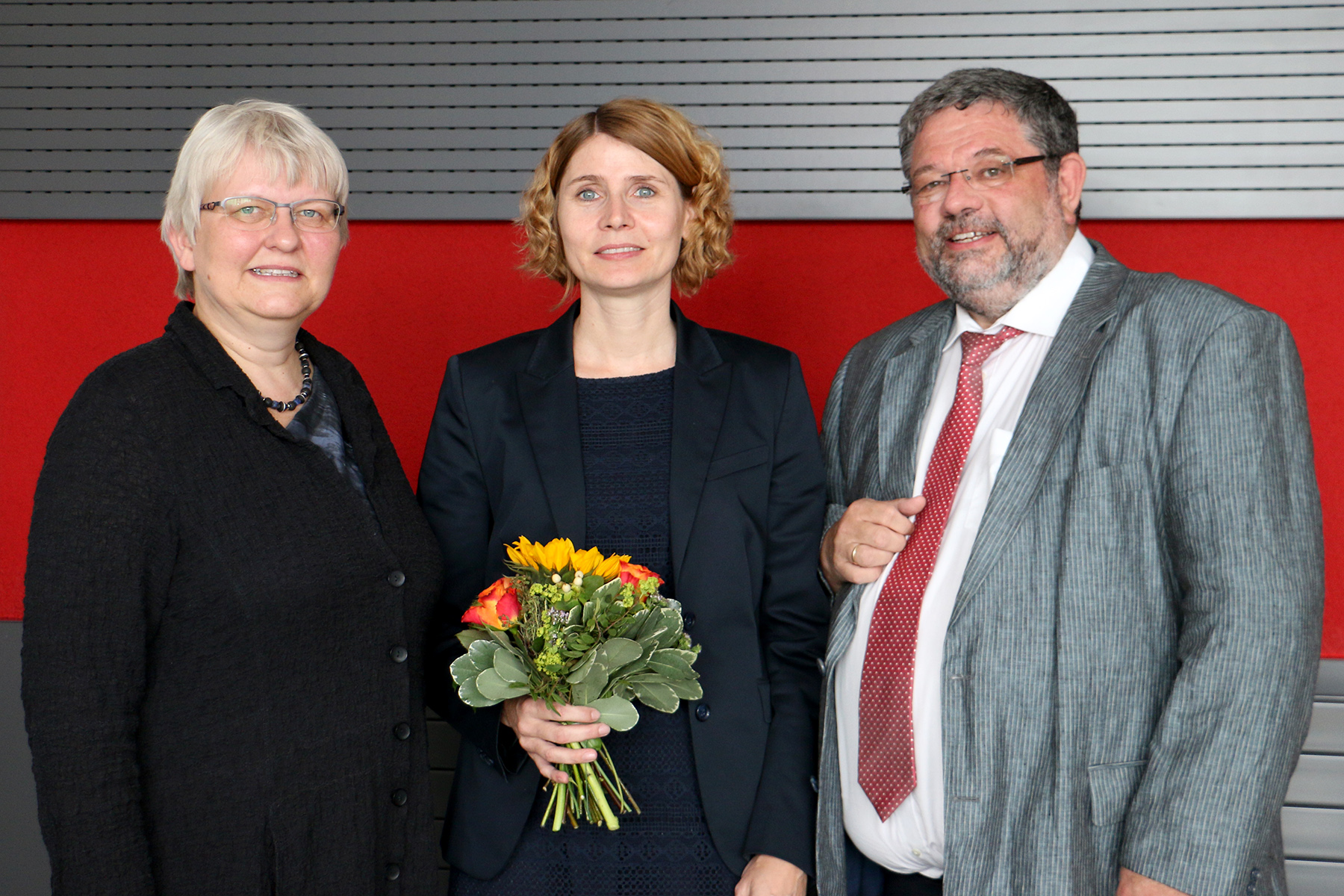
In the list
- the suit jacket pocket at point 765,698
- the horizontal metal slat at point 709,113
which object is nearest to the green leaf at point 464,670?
the suit jacket pocket at point 765,698

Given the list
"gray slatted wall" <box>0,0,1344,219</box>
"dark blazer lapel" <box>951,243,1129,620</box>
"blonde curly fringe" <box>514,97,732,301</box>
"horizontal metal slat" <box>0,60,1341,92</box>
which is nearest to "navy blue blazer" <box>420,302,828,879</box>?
"blonde curly fringe" <box>514,97,732,301</box>

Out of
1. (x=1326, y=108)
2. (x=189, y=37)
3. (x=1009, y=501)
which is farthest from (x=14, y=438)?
(x=1326, y=108)

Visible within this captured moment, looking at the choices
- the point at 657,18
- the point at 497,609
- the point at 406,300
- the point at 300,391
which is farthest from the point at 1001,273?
the point at 406,300

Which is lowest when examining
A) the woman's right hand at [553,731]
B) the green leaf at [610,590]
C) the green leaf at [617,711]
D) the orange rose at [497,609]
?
the woman's right hand at [553,731]

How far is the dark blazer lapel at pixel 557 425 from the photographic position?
2160 mm

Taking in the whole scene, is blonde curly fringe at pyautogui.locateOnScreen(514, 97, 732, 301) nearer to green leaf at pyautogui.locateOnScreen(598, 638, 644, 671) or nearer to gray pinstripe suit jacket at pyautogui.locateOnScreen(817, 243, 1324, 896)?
gray pinstripe suit jacket at pyautogui.locateOnScreen(817, 243, 1324, 896)

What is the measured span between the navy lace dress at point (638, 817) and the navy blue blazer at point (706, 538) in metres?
0.04

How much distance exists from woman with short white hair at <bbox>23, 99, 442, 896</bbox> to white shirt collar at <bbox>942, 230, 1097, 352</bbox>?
1.30 m

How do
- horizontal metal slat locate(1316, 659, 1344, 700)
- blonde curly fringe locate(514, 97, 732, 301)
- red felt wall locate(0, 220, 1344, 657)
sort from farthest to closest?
red felt wall locate(0, 220, 1344, 657) → horizontal metal slat locate(1316, 659, 1344, 700) → blonde curly fringe locate(514, 97, 732, 301)

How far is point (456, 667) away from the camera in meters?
1.83

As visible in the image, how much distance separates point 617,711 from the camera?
1.84 metres

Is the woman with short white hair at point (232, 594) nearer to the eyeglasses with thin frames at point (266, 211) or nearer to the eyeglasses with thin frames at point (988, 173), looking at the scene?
the eyeglasses with thin frames at point (266, 211)

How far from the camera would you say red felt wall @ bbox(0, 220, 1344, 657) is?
3.85 metres

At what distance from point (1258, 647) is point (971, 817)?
1.88 ft
